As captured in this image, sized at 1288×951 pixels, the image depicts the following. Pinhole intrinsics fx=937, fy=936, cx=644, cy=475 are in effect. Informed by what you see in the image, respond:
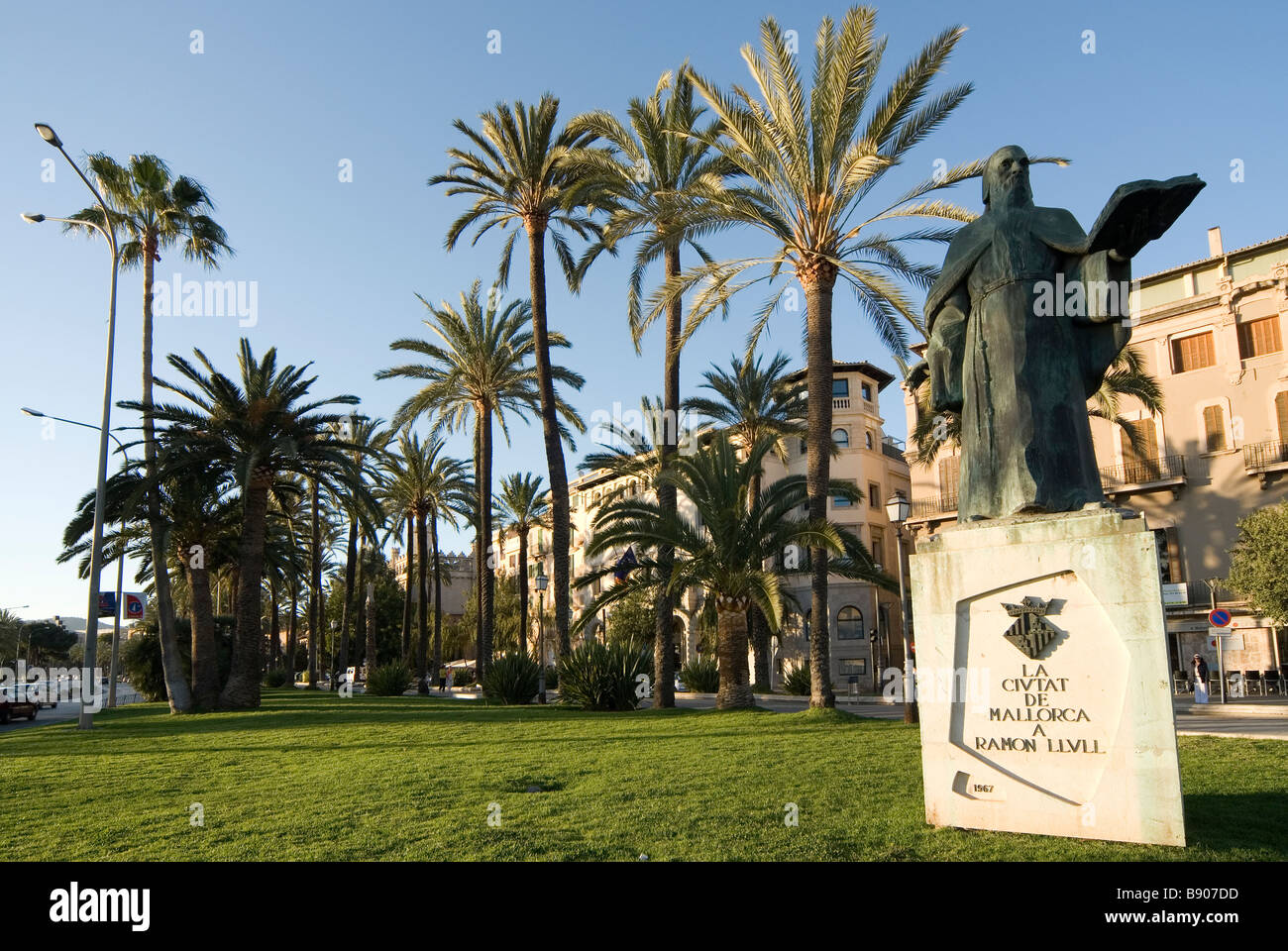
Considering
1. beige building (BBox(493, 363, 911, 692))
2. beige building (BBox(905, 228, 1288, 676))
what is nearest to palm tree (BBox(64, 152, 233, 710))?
beige building (BBox(493, 363, 911, 692))

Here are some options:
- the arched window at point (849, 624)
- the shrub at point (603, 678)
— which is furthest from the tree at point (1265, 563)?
the arched window at point (849, 624)

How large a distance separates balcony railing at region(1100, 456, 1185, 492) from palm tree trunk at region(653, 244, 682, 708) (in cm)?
1933

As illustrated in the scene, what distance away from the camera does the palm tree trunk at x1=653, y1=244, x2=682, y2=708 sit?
22.5 m

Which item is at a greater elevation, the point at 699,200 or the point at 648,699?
the point at 699,200

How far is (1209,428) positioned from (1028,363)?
3262 centimetres

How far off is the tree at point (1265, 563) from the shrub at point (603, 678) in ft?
64.1

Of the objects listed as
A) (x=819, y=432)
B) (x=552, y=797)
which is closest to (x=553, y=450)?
(x=819, y=432)

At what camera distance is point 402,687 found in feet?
111

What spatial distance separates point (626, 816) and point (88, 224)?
22.5 metres

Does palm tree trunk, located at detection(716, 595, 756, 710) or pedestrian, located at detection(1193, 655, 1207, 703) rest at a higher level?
palm tree trunk, located at detection(716, 595, 756, 710)

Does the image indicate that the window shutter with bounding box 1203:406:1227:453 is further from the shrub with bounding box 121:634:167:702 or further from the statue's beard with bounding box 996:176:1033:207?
the shrub with bounding box 121:634:167:702

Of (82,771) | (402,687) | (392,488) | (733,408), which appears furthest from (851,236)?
(392,488)

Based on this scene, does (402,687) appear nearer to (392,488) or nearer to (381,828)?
(392,488)

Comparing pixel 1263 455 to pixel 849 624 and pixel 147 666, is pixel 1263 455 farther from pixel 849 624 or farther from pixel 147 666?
pixel 147 666
